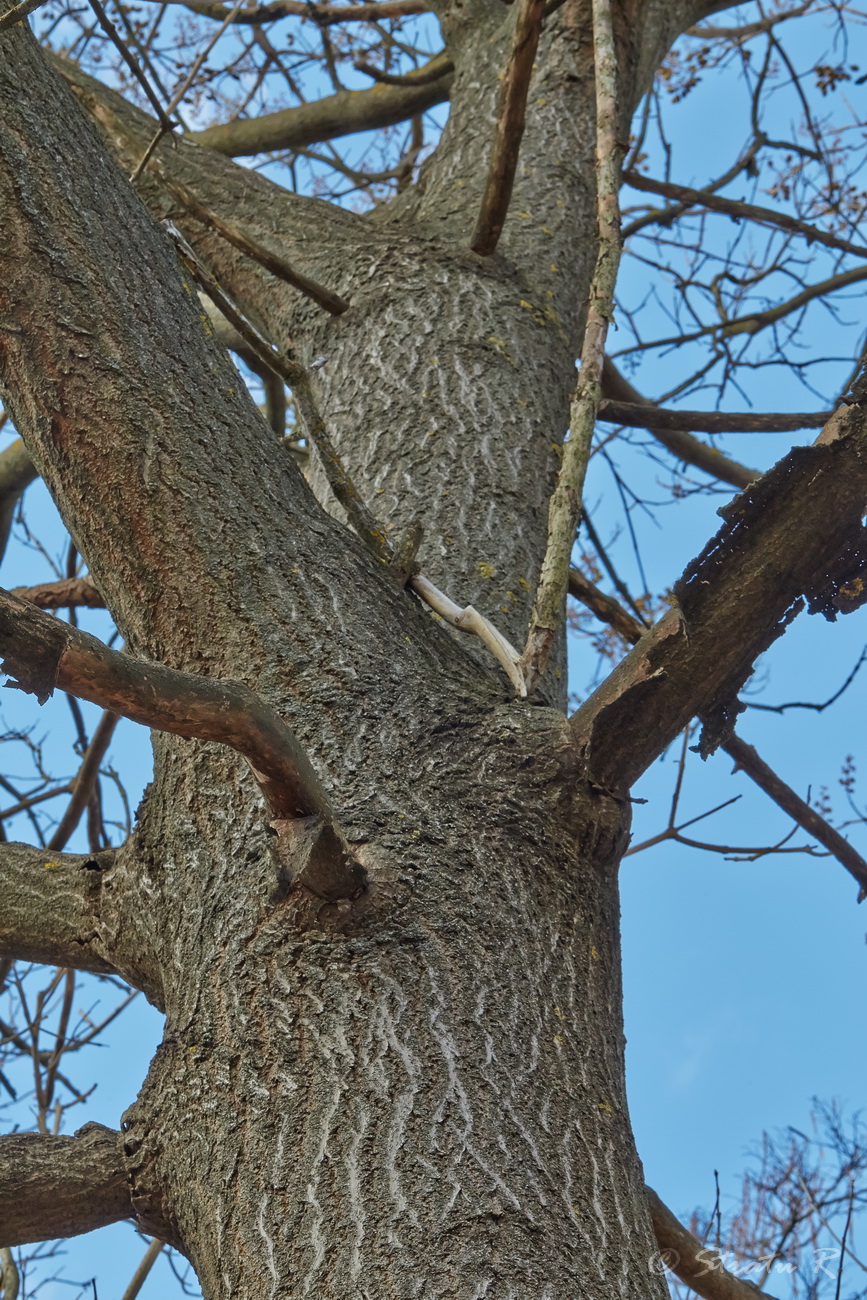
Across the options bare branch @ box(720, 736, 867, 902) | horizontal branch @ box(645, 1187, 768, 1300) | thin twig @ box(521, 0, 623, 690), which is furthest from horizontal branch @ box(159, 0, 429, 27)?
horizontal branch @ box(645, 1187, 768, 1300)

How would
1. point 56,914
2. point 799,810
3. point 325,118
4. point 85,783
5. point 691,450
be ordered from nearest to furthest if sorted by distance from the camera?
point 56,914 → point 799,810 → point 85,783 → point 691,450 → point 325,118

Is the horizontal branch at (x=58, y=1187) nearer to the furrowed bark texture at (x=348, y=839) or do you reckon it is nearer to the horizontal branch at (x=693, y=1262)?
the furrowed bark texture at (x=348, y=839)

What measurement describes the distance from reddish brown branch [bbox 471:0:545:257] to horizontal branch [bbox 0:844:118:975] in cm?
164

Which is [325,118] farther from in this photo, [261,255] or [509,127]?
[261,255]

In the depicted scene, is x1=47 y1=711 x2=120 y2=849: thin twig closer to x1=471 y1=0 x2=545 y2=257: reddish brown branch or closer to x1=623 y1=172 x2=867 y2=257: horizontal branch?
x1=471 y1=0 x2=545 y2=257: reddish brown branch

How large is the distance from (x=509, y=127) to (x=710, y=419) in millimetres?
767

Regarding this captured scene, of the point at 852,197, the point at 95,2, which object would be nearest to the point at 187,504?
the point at 95,2

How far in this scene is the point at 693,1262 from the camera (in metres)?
1.70

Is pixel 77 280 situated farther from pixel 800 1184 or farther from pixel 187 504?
pixel 800 1184

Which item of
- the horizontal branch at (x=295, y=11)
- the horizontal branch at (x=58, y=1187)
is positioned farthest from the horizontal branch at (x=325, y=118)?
the horizontal branch at (x=58, y=1187)

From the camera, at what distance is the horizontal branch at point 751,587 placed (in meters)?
1.36

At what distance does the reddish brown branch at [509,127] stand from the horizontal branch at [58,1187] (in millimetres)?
1971

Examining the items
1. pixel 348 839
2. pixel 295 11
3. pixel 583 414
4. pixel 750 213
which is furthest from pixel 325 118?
pixel 348 839

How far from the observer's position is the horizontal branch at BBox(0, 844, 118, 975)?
1.59m
